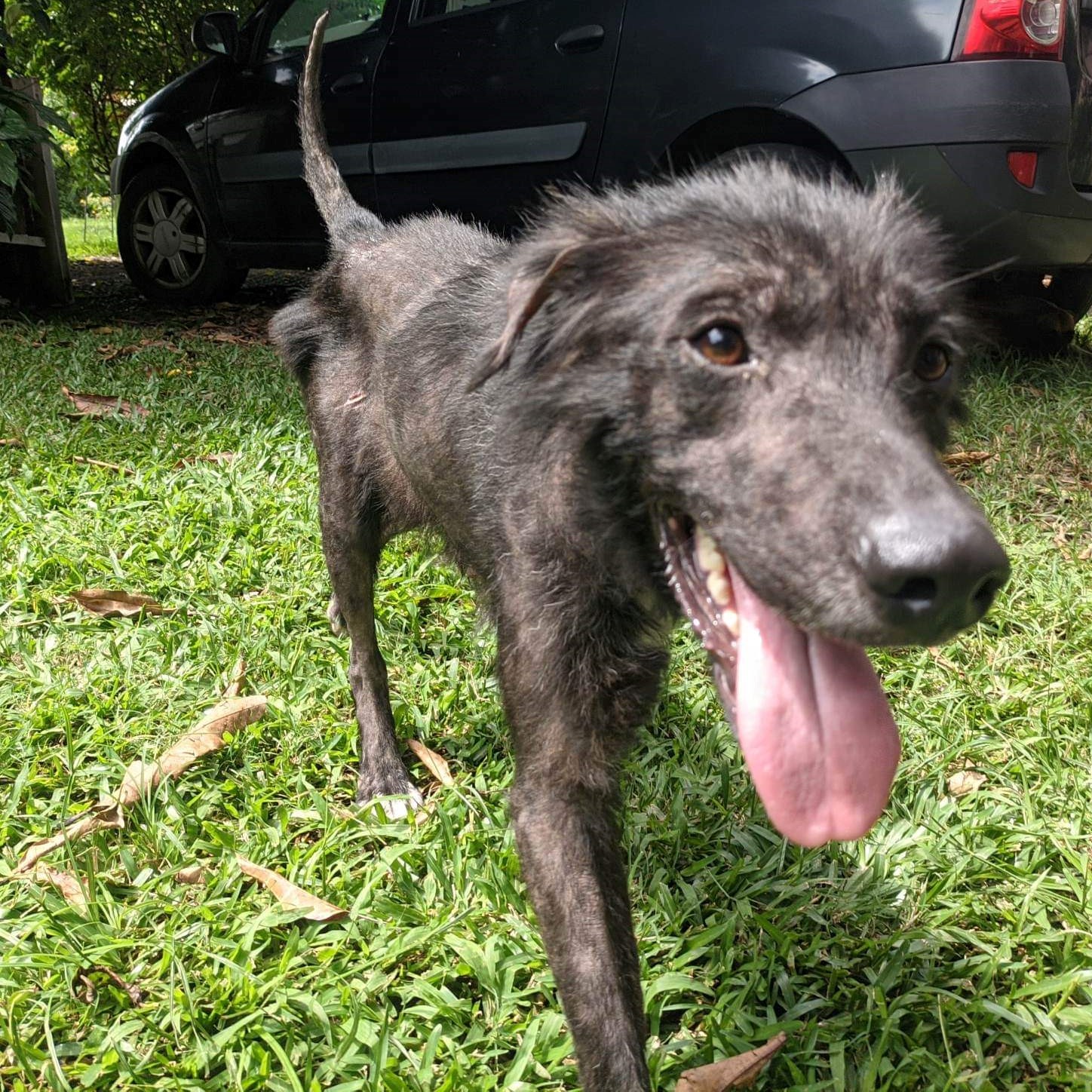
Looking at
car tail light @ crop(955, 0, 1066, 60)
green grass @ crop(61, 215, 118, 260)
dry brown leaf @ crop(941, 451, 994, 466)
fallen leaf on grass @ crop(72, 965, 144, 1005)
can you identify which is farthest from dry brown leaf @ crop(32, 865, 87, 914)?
green grass @ crop(61, 215, 118, 260)

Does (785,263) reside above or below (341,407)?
above

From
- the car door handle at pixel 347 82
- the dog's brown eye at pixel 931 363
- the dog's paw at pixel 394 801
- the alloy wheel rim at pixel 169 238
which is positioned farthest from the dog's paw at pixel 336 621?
the alloy wheel rim at pixel 169 238

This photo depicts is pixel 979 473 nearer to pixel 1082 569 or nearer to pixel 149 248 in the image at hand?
pixel 1082 569

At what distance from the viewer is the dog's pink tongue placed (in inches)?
60.1

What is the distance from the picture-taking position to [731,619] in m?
1.66

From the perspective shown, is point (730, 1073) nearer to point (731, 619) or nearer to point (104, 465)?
point (731, 619)

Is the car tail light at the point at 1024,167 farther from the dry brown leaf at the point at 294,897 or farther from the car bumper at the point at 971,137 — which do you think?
the dry brown leaf at the point at 294,897

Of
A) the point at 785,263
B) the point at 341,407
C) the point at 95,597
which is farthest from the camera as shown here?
the point at 95,597

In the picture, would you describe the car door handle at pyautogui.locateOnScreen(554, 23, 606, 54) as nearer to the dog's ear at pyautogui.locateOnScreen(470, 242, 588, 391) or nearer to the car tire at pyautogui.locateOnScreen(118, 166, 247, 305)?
the car tire at pyautogui.locateOnScreen(118, 166, 247, 305)

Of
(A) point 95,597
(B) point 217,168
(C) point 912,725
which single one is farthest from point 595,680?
(B) point 217,168

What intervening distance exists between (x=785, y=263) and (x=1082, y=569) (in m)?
2.66

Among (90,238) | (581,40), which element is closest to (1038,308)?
(581,40)

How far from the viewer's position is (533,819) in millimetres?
1937

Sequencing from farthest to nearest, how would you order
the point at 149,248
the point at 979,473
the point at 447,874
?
the point at 149,248, the point at 979,473, the point at 447,874
